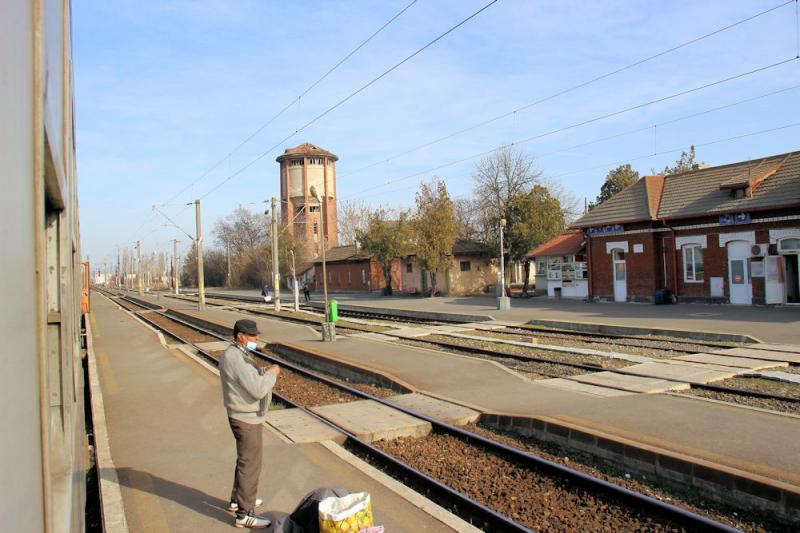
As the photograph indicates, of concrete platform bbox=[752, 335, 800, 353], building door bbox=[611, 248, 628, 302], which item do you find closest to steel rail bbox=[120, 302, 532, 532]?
concrete platform bbox=[752, 335, 800, 353]

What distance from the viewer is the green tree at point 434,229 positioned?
134 feet

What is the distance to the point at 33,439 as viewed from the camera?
4.59 feet

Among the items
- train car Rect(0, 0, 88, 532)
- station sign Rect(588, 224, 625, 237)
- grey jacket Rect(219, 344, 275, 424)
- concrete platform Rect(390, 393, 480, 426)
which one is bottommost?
concrete platform Rect(390, 393, 480, 426)

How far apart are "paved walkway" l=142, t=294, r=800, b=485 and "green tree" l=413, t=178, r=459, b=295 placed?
26738mm

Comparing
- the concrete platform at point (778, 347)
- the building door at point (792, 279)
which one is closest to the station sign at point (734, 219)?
the building door at point (792, 279)

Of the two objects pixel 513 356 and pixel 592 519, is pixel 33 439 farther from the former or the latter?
pixel 513 356

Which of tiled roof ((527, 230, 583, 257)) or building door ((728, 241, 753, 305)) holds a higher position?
tiled roof ((527, 230, 583, 257))

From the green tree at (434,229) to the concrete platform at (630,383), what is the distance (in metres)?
28.8

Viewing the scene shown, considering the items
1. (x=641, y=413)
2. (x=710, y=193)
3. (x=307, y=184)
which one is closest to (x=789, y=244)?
(x=710, y=193)

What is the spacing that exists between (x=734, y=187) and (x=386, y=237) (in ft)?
78.8

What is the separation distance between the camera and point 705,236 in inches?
1077

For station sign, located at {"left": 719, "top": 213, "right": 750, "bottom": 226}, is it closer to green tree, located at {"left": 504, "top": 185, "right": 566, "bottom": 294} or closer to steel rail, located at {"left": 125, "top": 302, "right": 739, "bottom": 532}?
green tree, located at {"left": 504, "top": 185, "right": 566, "bottom": 294}

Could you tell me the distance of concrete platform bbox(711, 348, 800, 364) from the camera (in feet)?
43.5

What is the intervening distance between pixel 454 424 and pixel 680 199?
24493 mm
